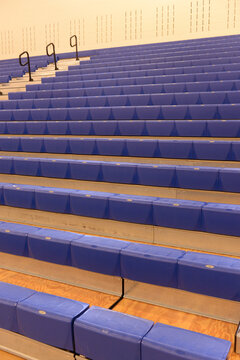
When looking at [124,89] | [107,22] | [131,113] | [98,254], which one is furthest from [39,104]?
[107,22]

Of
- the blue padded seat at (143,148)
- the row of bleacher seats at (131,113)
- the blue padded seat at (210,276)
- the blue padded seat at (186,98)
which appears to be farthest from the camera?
the blue padded seat at (186,98)

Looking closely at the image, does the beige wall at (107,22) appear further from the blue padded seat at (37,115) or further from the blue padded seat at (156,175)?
the blue padded seat at (156,175)

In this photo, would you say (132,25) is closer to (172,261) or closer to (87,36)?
(87,36)

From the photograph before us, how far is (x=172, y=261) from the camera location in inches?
21.8

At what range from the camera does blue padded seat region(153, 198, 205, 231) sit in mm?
680

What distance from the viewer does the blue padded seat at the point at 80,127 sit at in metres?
1.19

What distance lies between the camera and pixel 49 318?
490mm

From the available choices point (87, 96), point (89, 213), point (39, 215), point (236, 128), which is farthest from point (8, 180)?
point (236, 128)

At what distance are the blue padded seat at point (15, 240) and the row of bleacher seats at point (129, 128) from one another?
51 cm

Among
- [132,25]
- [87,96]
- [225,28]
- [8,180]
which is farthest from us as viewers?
[132,25]

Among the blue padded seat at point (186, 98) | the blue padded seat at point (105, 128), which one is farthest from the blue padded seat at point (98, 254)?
the blue padded seat at point (186, 98)

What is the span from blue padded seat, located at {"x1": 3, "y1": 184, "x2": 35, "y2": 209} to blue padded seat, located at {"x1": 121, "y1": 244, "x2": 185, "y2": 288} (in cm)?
35

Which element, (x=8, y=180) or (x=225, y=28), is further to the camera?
(x=225, y=28)

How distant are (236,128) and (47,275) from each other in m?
0.61
